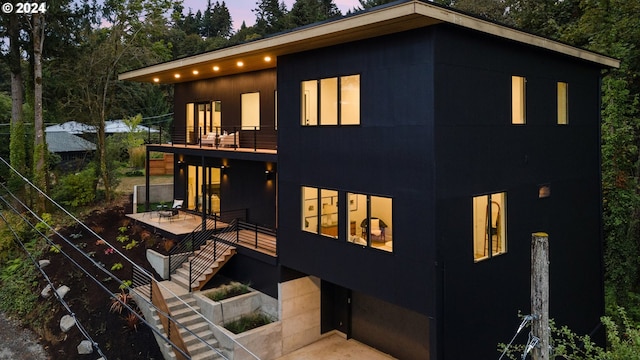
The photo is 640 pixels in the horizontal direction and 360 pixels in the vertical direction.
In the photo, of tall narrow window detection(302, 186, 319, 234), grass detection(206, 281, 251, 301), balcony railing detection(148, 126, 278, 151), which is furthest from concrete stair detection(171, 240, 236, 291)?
balcony railing detection(148, 126, 278, 151)

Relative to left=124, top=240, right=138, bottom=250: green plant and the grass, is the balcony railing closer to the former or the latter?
left=124, top=240, right=138, bottom=250: green plant

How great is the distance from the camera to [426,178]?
8.80 m

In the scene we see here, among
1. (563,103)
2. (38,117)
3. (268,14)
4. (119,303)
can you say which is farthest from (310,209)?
(268,14)

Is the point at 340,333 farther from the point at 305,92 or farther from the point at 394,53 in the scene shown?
the point at 394,53

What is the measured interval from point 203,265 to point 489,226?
848cm

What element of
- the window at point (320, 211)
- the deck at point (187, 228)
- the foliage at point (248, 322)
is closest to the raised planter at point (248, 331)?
the foliage at point (248, 322)

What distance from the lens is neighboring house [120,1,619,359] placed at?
8.87 m

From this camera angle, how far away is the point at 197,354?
11047 millimetres

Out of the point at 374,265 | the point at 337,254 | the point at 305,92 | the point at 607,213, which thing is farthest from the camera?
the point at 607,213

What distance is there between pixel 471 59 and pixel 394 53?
1.70 metres

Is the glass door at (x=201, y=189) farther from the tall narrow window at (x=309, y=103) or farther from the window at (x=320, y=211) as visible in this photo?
the tall narrow window at (x=309, y=103)

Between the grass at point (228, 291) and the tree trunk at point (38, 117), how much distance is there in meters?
11.7

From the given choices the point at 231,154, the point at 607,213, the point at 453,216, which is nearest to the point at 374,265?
the point at 453,216

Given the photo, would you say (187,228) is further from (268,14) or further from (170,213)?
(268,14)
